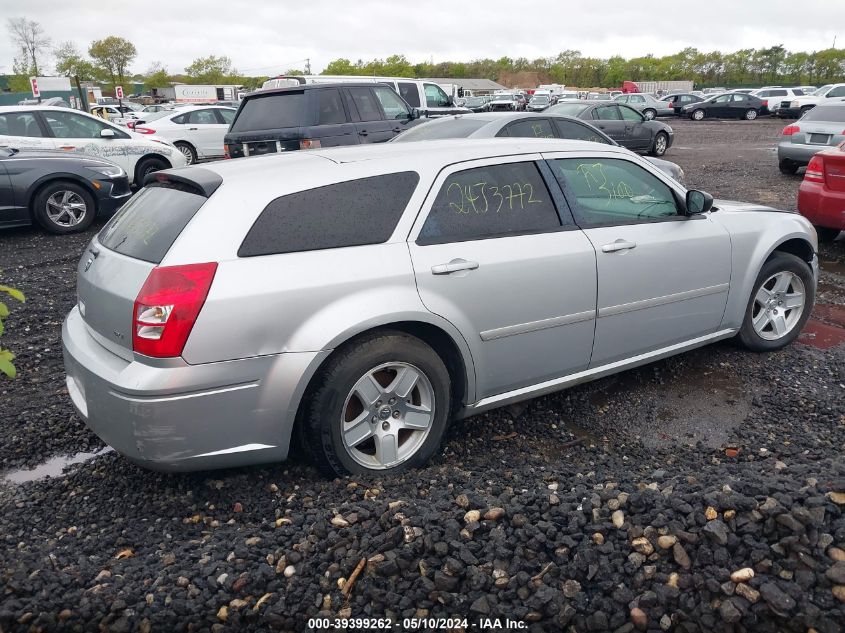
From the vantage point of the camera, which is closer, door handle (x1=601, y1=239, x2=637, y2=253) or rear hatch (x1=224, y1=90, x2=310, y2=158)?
door handle (x1=601, y1=239, x2=637, y2=253)

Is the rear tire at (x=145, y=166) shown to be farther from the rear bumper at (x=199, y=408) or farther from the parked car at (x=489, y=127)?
the rear bumper at (x=199, y=408)

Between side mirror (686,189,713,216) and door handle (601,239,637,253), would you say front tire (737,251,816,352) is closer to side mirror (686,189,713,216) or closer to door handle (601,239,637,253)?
side mirror (686,189,713,216)

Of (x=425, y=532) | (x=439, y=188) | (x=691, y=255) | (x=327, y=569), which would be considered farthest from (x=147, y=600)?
(x=691, y=255)

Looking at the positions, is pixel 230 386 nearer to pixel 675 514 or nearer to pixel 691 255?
pixel 675 514

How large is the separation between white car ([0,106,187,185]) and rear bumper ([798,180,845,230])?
30.2 feet

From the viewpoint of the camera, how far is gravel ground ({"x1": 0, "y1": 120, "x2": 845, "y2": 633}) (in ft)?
7.65

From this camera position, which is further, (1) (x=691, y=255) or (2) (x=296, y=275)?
(1) (x=691, y=255)

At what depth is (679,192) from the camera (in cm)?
445

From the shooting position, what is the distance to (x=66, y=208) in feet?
31.1

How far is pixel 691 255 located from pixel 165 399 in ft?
10.5

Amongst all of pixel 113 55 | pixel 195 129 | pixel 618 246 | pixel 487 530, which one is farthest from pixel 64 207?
pixel 113 55

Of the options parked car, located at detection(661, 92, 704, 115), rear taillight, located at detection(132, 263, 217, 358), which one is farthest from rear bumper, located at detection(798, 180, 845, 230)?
parked car, located at detection(661, 92, 704, 115)

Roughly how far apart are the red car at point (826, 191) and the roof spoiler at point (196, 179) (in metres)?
6.67

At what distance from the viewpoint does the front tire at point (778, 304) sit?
4.89 metres
